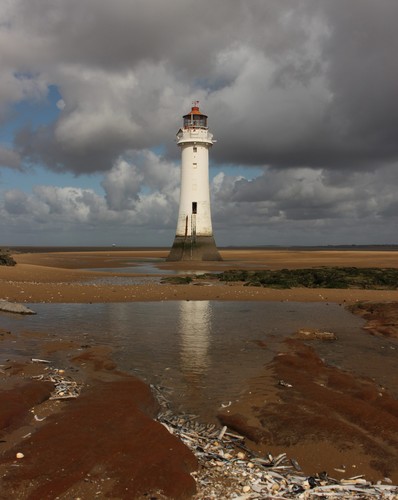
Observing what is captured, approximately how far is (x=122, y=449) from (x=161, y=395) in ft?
7.61

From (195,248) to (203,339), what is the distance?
3473 cm

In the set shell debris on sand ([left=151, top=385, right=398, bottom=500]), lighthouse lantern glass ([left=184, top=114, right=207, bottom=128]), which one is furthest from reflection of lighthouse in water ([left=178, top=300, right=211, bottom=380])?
lighthouse lantern glass ([left=184, top=114, right=207, bottom=128])

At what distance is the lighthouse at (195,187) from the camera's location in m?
45.2

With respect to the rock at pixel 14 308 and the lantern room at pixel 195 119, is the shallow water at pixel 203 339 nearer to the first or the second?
the rock at pixel 14 308

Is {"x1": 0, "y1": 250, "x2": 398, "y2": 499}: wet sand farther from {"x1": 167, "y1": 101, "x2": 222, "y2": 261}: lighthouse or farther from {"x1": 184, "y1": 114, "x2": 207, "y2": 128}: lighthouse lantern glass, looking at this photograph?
{"x1": 184, "y1": 114, "x2": 207, "y2": 128}: lighthouse lantern glass

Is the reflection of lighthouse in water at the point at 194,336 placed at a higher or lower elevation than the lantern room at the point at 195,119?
lower

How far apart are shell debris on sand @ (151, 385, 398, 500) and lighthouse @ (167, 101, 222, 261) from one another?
40.1 meters

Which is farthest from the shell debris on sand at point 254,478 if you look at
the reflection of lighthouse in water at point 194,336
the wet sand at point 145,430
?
the reflection of lighthouse in water at point 194,336

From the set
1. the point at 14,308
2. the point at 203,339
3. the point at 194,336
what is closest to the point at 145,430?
the point at 203,339

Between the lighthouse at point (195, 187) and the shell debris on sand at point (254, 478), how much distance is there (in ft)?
132

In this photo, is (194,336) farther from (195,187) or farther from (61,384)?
(195,187)

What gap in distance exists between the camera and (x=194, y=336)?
1218 centimetres

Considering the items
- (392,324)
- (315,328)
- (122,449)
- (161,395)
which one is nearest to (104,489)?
(122,449)

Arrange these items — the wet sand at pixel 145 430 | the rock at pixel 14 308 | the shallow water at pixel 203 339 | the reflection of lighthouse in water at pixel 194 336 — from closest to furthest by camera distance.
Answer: the wet sand at pixel 145 430
the shallow water at pixel 203 339
the reflection of lighthouse in water at pixel 194 336
the rock at pixel 14 308
